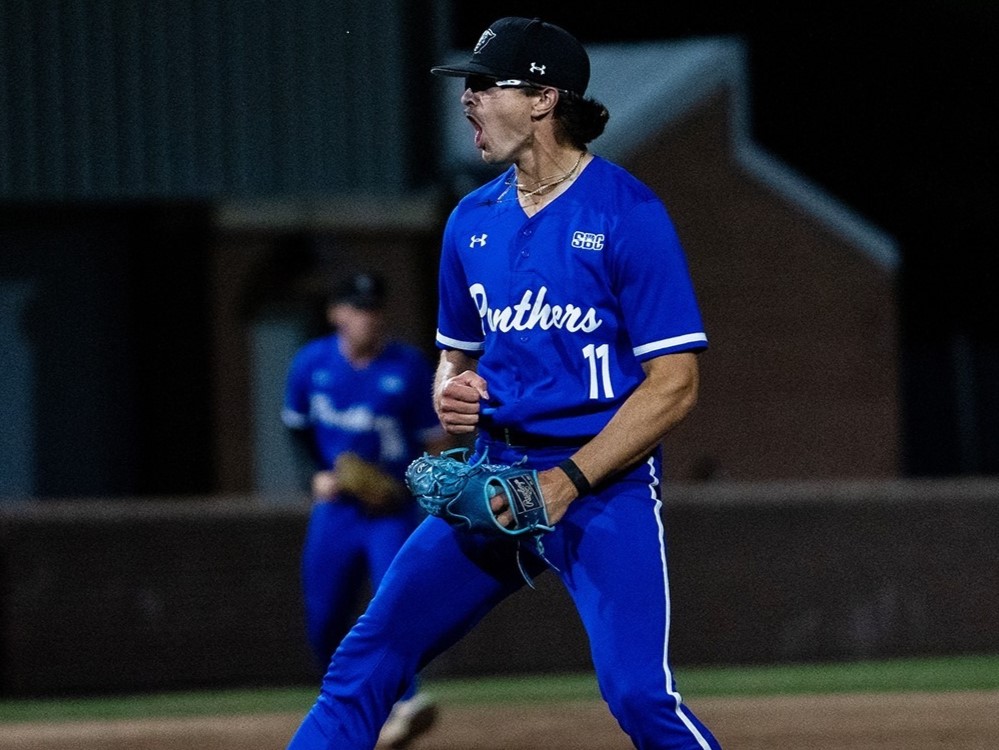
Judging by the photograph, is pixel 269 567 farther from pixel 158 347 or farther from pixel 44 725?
pixel 158 347

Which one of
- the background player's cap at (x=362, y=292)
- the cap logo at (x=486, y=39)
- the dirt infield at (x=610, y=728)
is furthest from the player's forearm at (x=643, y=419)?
the background player's cap at (x=362, y=292)

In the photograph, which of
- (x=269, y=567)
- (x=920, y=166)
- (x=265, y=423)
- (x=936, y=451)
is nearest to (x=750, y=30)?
(x=920, y=166)

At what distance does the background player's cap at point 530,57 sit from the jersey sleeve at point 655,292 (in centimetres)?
42

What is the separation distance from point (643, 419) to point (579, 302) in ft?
1.07

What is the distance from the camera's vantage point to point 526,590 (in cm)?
950

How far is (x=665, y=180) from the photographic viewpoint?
20.1 metres

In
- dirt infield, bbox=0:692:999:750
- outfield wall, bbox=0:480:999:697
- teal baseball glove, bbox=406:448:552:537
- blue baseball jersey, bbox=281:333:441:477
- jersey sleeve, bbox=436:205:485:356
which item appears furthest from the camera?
outfield wall, bbox=0:480:999:697

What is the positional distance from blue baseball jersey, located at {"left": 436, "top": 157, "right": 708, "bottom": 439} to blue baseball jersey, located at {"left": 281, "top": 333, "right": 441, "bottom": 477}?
346cm

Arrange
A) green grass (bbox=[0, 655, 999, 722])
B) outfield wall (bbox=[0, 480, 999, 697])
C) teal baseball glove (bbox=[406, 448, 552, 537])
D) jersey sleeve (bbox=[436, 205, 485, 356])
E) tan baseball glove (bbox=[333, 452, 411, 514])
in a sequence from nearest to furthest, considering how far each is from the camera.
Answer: teal baseball glove (bbox=[406, 448, 552, 537]), jersey sleeve (bbox=[436, 205, 485, 356]), tan baseball glove (bbox=[333, 452, 411, 514]), green grass (bbox=[0, 655, 999, 722]), outfield wall (bbox=[0, 480, 999, 697])

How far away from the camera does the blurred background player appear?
24.7 feet

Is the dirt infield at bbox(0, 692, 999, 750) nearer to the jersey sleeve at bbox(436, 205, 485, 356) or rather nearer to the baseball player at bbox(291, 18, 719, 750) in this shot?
the jersey sleeve at bbox(436, 205, 485, 356)

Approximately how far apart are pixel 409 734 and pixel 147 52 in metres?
7.99

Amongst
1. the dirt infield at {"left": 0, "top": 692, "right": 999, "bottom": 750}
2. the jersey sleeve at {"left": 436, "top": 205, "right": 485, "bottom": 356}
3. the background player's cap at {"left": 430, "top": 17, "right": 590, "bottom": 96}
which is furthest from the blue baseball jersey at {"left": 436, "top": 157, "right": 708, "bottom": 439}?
the dirt infield at {"left": 0, "top": 692, "right": 999, "bottom": 750}

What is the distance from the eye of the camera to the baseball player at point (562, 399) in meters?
4.04
